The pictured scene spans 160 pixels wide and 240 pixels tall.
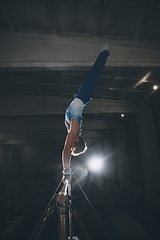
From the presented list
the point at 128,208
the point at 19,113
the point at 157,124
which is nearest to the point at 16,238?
the point at 128,208

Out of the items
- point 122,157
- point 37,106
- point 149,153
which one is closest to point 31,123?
point 37,106

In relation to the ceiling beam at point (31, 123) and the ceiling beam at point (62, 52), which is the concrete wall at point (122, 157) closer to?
the ceiling beam at point (31, 123)

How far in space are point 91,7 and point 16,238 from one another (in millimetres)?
7742

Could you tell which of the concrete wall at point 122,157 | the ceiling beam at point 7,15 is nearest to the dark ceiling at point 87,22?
the ceiling beam at point 7,15

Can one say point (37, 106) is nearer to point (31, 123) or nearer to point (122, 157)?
point (31, 123)

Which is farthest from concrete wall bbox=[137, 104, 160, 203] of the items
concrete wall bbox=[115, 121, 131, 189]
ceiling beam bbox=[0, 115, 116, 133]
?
ceiling beam bbox=[0, 115, 116, 133]

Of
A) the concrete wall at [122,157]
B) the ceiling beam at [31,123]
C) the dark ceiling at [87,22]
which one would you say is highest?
the dark ceiling at [87,22]

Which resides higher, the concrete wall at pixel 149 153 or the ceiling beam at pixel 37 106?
the ceiling beam at pixel 37 106

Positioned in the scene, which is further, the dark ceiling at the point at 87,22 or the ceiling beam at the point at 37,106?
the ceiling beam at the point at 37,106

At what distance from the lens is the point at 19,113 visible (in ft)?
28.9

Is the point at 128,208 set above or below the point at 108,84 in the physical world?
below

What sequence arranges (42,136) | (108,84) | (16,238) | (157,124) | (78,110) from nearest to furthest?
(78,110) → (16,238) → (108,84) → (157,124) → (42,136)

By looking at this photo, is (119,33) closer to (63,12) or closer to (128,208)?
(63,12)

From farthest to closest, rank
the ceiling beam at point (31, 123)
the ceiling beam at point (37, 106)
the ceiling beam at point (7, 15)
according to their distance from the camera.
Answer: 1. the ceiling beam at point (31, 123)
2. the ceiling beam at point (37, 106)
3. the ceiling beam at point (7, 15)
